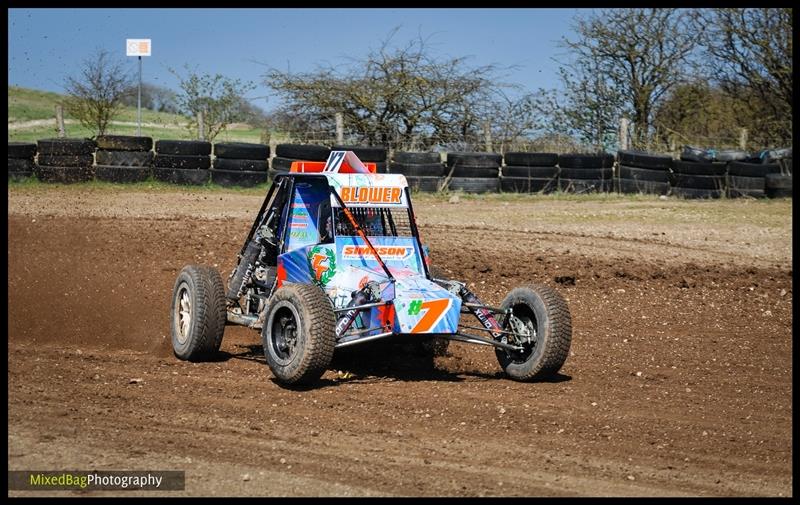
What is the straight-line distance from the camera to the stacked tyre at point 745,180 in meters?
21.8

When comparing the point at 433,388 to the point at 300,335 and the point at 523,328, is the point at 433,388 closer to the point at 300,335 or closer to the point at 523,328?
the point at 523,328

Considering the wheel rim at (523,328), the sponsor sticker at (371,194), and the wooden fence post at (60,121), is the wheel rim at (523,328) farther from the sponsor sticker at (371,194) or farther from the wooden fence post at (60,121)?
the wooden fence post at (60,121)

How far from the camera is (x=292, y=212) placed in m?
9.24

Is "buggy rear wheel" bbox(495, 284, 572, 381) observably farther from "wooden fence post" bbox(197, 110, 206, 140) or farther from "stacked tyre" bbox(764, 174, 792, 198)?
"wooden fence post" bbox(197, 110, 206, 140)

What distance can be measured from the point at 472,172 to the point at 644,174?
11.2 feet

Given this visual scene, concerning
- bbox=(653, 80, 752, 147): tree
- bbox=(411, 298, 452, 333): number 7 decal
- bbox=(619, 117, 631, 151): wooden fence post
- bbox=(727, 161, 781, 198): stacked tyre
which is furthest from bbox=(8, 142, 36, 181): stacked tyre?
bbox=(653, 80, 752, 147): tree

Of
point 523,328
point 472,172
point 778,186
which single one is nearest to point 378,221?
point 523,328

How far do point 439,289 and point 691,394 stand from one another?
6.69ft
